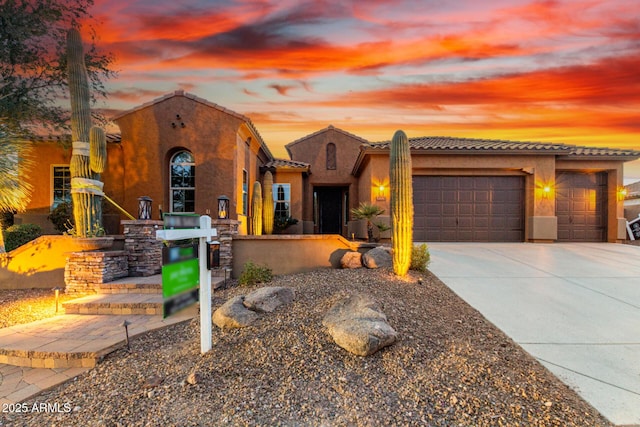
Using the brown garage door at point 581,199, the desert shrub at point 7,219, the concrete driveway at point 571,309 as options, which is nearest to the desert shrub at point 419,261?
the concrete driveway at point 571,309

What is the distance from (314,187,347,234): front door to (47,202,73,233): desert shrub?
12.6 m

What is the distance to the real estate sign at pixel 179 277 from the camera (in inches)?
108

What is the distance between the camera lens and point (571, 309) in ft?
15.5

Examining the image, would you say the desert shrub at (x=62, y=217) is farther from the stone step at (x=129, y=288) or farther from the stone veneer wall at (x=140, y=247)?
the stone step at (x=129, y=288)

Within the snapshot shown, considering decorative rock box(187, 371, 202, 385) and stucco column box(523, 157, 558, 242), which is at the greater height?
stucco column box(523, 157, 558, 242)

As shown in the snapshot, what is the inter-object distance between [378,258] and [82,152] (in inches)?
316

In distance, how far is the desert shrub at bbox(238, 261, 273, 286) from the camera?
6558 millimetres

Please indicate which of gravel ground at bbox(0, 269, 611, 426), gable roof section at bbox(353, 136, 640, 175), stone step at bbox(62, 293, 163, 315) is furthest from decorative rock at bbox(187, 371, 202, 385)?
gable roof section at bbox(353, 136, 640, 175)

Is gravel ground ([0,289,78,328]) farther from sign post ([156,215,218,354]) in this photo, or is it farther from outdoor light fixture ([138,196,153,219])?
sign post ([156,215,218,354])

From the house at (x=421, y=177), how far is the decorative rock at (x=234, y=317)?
6089 millimetres

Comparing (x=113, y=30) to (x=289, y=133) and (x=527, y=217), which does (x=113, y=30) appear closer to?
(x=289, y=133)

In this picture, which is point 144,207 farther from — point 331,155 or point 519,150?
point 519,150

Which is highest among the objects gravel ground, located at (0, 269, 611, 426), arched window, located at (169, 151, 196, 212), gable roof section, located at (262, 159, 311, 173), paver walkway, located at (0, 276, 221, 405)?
gable roof section, located at (262, 159, 311, 173)

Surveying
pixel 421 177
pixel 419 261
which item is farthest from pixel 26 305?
pixel 421 177
